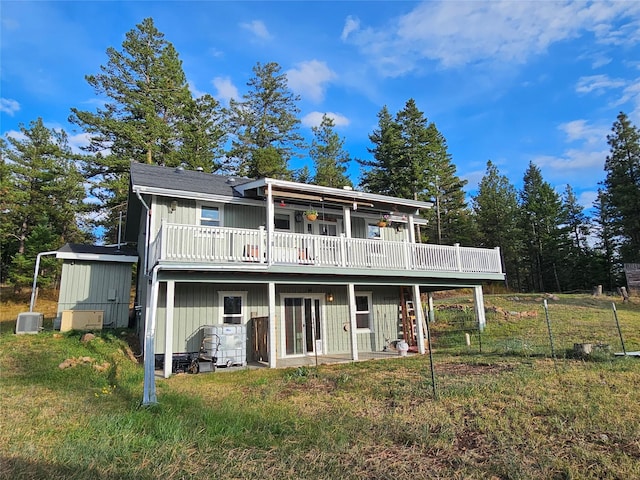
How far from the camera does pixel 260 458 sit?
4.00m

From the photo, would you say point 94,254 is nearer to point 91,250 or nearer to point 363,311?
point 91,250

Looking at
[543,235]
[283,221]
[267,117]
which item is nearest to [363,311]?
[283,221]

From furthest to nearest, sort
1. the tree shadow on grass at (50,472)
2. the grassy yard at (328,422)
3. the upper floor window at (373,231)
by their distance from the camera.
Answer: the upper floor window at (373,231) < the grassy yard at (328,422) < the tree shadow on grass at (50,472)

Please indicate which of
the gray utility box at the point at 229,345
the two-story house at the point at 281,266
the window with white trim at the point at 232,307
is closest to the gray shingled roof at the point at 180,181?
the two-story house at the point at 281,266

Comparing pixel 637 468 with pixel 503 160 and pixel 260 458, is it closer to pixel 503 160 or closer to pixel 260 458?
pixel 260 458

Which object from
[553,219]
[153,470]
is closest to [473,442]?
[153,470]

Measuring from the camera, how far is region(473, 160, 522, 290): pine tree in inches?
1540

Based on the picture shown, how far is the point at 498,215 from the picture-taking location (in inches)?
1539

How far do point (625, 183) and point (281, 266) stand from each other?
38031 mm

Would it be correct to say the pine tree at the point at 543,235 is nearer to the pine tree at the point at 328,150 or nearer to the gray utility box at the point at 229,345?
the pine tree at the point at 328,150

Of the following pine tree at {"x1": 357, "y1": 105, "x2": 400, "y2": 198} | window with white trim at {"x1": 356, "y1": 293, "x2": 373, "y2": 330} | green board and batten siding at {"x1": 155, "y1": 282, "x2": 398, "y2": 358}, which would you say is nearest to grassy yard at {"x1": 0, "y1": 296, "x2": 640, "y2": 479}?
green board and batten siding at {"x1": 155, "y1": 282, "x2": 398, "y2": 358}

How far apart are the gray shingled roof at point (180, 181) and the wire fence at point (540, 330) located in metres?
8.91

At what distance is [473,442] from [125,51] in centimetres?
3029

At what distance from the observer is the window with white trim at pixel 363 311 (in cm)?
1462
